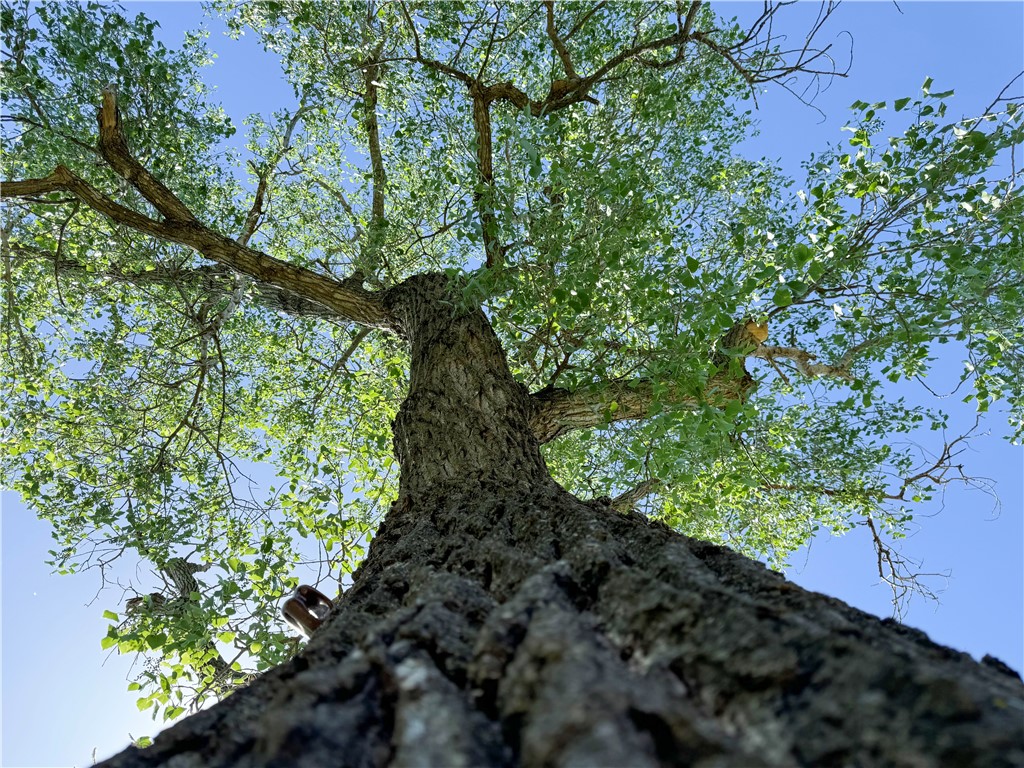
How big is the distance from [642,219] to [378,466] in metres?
6.06

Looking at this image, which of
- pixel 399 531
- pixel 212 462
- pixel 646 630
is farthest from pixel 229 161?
pixel 646 630

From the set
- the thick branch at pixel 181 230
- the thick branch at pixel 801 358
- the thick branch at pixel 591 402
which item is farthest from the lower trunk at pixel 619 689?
the thick branch at pixel 801 358

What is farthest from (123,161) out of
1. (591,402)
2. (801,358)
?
(801,358)

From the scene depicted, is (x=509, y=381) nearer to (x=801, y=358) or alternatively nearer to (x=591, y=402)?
(x=591, y=402)

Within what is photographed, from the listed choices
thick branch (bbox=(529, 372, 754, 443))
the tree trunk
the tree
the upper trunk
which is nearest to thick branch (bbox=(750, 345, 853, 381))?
the tree

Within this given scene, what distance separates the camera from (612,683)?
3.32ft

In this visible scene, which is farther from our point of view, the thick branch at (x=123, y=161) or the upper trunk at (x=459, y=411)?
the thick branch at (x=123, y=161)

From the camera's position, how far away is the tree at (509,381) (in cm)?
110

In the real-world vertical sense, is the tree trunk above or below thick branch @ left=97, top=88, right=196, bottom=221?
below

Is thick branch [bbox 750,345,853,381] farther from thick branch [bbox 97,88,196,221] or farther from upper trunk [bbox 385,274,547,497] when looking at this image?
thick branch [bbox 97,88,196,221]

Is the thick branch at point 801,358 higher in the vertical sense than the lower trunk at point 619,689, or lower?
higher

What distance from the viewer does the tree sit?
1.10 m

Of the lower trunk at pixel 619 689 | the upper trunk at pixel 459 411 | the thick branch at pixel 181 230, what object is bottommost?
the lower trunk at pixel 619 689

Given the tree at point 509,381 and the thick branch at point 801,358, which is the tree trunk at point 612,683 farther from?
the thick branch at point 801,358
